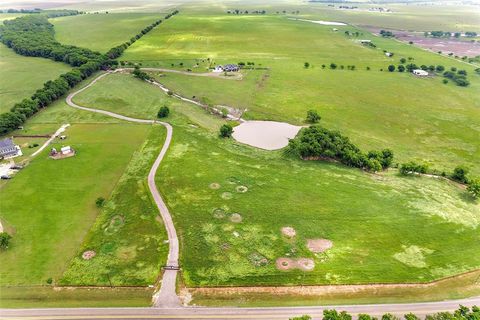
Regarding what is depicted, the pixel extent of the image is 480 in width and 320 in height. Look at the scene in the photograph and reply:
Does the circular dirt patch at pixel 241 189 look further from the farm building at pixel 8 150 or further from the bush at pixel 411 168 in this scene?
the farm building at pixel 8 150

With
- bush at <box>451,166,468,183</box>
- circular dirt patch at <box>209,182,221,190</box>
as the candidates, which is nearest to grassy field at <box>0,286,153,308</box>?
circular dirt patch at <box>209,182,221,190</box>

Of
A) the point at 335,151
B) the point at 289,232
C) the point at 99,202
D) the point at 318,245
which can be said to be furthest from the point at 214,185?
the point at 335,151

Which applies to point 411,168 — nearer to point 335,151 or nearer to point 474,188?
point 474,188

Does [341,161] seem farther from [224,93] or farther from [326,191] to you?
[224,93]

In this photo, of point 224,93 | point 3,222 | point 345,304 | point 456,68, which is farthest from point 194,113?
point 456,68

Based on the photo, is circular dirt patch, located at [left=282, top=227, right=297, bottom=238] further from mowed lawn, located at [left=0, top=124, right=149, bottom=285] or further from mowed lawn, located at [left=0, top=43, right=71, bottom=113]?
mowed lawn, located at [left=0, top=43, right=71, bottom=113]

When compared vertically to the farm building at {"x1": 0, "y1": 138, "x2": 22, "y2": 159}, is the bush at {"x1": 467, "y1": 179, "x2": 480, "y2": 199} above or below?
above
